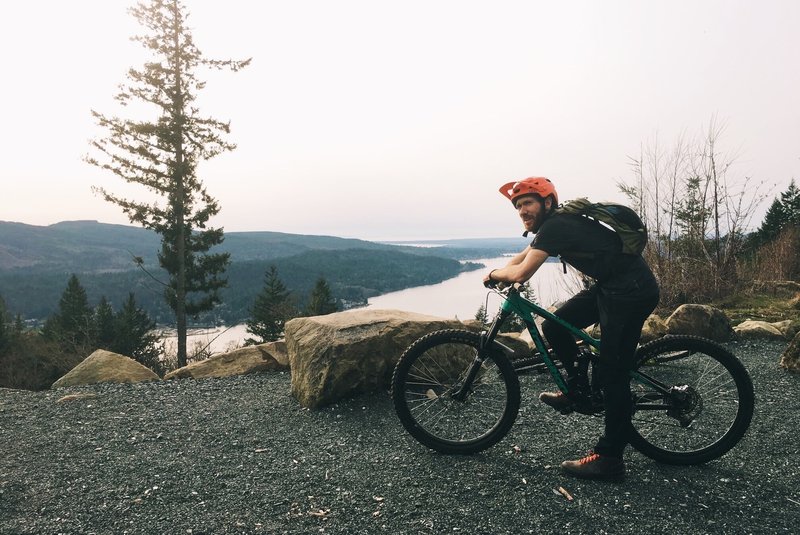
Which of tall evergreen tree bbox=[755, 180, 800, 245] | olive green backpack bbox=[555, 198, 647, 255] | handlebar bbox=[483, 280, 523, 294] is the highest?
tall evergreen tree bbox=[755, 180, 800, 245]

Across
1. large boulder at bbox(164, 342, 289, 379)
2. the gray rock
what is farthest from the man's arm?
large boulder at bbox(164, 342, 289, 379)

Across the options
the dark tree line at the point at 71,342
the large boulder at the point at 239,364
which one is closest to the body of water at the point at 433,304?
the dark tree line at the point at 71,342

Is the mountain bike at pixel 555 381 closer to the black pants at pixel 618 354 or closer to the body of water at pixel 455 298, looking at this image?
the black pants at pixel 618 354

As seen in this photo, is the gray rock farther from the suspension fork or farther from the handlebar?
the handlebar

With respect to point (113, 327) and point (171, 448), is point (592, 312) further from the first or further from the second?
point (113, 327)

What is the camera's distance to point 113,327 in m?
38.6

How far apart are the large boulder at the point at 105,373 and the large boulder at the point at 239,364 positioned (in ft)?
1.43

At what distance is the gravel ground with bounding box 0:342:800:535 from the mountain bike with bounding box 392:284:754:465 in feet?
0.71

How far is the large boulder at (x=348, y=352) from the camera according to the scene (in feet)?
17.2

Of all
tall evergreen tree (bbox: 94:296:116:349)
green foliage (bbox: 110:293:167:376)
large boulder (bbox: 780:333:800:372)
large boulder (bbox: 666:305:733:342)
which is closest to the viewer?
large boulder (bbox: 780:333:800:372)

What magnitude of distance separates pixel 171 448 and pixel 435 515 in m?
2.63

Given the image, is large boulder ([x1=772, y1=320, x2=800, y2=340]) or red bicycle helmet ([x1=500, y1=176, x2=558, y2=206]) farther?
large boulder ([x1=772, y1=320, x2=800, y2=340])

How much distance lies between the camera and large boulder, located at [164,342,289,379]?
7188mm

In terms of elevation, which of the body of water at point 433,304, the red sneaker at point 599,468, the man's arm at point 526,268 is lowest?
the body of water at point 433,304
